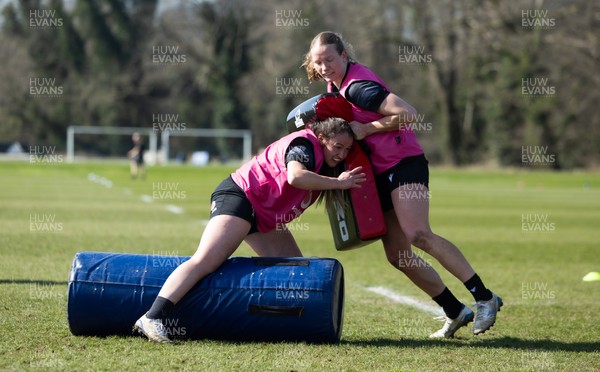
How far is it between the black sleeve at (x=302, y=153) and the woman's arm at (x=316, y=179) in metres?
0.05

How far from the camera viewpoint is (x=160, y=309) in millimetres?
5777

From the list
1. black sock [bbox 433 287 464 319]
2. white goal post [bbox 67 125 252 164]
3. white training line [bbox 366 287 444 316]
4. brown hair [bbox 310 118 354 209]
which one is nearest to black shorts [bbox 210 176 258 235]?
brown hair [bbox 310 118 354 209]

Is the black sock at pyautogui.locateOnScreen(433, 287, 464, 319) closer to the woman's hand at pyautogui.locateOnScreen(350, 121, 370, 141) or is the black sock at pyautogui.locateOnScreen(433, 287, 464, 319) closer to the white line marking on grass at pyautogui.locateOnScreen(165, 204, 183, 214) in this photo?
the woman's hand at pyautogui.locateOnScreen(350, 121, 370, 141)

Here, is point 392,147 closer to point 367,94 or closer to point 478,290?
point 367,94

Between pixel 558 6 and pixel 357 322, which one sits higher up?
pixel 558 6

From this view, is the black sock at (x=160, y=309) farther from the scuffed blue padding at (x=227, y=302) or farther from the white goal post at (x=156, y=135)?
the white goal post at (x=156, y=135)

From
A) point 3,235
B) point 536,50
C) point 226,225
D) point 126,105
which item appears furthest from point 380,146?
point 126,105

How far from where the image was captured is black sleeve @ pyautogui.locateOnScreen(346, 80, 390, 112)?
237 inches

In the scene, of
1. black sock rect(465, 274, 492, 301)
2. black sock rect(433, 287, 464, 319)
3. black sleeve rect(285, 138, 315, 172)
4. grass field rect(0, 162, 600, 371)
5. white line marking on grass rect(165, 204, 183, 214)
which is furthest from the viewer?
white line marking on grass rect(165, 204, 183, 214)

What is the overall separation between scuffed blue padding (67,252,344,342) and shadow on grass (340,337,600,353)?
1.06 ft

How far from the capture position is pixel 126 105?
2571 inches

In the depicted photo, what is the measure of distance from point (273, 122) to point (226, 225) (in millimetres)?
Answer: 56800

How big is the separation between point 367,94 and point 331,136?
38 cm

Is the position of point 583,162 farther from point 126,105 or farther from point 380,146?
point 380,146
